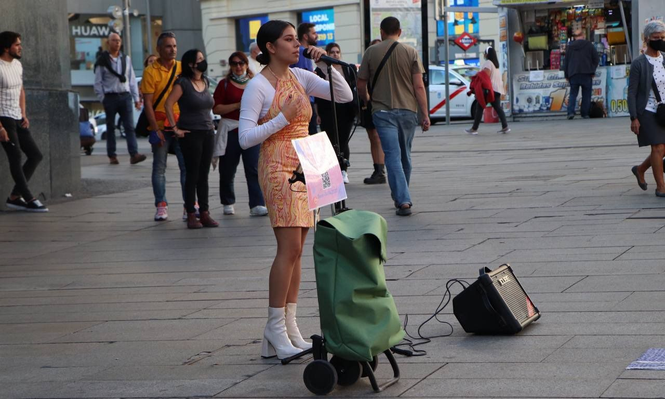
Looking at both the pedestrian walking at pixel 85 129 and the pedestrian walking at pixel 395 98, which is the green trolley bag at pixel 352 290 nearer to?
the pedestrian walking at pixel 395 98

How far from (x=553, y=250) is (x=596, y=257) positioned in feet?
1.63

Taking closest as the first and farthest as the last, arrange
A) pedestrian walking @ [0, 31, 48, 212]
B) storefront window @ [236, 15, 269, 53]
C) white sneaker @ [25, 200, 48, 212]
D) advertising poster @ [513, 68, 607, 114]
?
1. pedestrian walking @ [0, 31, 48, 212]
2. white sneaker @ [25, 200, 48, 212]
3. advertising poster @ [513, 68, 607, 114]
4. storefront window @ [236, 15, 269, 53]

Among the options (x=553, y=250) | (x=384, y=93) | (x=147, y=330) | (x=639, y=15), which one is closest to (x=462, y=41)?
(x=639, y=15)

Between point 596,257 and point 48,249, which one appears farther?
point 48,249

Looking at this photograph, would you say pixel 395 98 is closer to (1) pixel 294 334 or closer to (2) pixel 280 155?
(2) pixel 280 155

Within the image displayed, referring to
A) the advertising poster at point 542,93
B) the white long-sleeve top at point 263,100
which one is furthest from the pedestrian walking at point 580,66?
the white long-sleeve top at point 263,100

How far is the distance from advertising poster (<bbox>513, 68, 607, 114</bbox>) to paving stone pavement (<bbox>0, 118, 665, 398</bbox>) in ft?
39.0

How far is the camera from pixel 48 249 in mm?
9969

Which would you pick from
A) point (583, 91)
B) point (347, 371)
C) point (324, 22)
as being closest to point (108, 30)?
point (324, 22)

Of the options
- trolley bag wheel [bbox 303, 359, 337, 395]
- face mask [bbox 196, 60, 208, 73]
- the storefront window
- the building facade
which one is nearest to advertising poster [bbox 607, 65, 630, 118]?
face mask [bbox 196, 60, 208, 73]

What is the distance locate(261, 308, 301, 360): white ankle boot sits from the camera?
5355mm

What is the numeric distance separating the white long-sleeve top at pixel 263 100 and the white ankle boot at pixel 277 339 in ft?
2.76

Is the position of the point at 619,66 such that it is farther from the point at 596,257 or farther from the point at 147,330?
the point at 147,330

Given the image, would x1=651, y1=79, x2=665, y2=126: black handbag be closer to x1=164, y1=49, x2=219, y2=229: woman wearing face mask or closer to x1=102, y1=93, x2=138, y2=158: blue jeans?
x1=164, y1=49, x2=219, y2=229: woman wearing face mask
